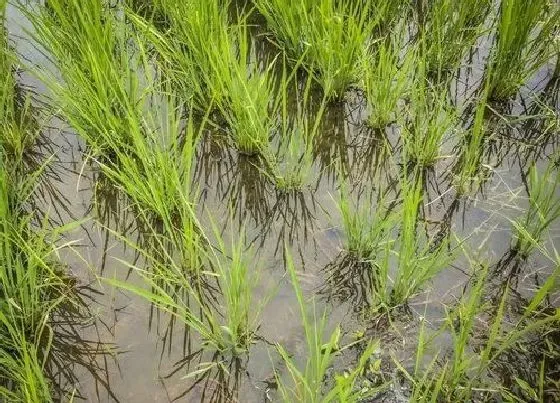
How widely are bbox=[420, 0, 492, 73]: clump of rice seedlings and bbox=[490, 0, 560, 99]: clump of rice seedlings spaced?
0.11 metres

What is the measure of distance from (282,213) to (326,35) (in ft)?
2.18

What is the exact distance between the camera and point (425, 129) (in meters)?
2.14

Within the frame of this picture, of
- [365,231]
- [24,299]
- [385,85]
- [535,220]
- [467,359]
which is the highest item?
[385,85]

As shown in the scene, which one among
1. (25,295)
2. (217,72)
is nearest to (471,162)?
(217,72)

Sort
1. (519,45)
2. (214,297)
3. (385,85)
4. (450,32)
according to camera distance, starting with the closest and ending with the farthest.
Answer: (214,297), (385,85), (519,45), (450,32)

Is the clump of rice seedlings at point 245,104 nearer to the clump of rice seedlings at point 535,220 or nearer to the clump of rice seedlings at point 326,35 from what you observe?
the clump of rice seedlings at point 326,35

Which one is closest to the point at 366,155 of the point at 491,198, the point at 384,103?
the point at 384,103

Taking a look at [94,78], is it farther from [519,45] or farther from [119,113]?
[519,45]

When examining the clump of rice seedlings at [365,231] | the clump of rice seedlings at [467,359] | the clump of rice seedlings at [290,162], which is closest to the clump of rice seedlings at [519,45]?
the clump of rice seedlings at [290,162]

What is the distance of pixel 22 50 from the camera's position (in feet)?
8.42

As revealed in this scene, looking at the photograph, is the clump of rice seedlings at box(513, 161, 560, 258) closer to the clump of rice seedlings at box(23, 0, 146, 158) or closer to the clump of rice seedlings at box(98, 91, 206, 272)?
the clump of rice seedlings at box(98, 91, 206, 272)

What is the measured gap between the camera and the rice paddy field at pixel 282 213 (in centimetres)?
164

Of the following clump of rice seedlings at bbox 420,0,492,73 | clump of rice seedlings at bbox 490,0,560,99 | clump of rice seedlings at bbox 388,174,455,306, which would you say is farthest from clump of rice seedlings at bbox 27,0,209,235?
clump of rice seedlings at bbox 490,0,560,99

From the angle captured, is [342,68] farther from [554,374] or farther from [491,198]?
[554,374]
